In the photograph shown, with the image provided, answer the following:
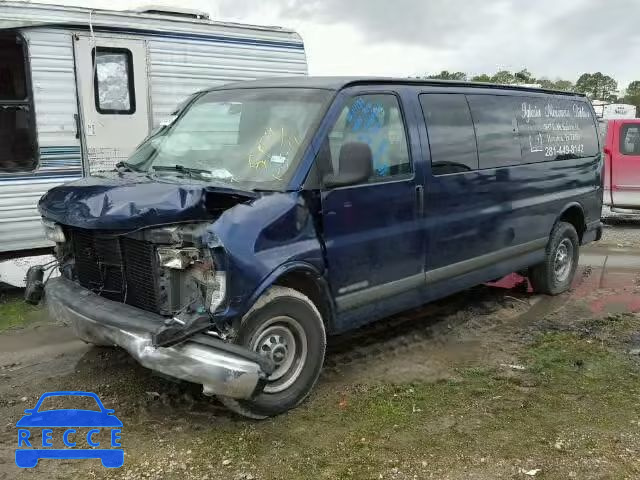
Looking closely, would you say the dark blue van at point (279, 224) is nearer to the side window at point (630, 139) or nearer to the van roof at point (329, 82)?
the van roof at point (329, 82)

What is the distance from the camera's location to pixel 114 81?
721 cm

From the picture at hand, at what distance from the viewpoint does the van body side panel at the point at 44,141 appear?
6.59 m

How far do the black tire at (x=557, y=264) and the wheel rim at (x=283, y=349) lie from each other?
3648 millimetres

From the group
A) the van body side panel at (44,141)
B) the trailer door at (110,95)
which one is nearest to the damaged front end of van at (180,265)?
the van body side panel at (44,141)

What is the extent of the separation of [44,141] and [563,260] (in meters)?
5.70

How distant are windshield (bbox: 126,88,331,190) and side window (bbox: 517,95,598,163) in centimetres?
267

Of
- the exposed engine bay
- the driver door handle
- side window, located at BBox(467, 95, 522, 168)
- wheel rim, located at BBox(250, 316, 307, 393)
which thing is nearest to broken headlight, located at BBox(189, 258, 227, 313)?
the exposed engine bay

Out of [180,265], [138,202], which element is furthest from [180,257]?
[138,202]

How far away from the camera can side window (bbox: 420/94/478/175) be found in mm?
5016

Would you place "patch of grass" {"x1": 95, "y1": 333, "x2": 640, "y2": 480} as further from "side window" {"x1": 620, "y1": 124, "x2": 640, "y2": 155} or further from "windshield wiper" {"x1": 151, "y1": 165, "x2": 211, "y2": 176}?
"side window" {"x1": 620, "y1": 124, "x2": 640, "y2": 155}

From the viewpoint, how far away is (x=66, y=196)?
13.5 feet

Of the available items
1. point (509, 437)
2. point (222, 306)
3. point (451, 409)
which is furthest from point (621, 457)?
point (222, 306)

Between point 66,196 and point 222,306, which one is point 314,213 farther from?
point 66,196

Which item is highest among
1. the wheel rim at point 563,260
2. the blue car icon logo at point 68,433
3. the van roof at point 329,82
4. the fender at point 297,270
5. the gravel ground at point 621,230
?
the van roof at point 329,82
